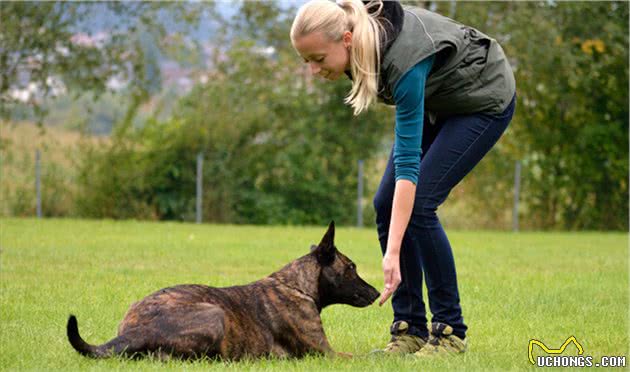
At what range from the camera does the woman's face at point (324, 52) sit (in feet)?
15.7

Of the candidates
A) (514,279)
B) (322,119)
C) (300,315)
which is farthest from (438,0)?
(300,315)

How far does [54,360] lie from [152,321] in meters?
0.59

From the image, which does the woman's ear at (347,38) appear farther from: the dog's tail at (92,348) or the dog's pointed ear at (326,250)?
the dog's tail at (92,348)

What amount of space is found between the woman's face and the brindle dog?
116 centimetres

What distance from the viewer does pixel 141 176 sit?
19.8 m

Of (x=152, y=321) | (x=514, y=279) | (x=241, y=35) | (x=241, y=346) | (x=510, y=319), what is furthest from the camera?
(x=241, y=35)

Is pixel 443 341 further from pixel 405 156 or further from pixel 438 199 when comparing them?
pixel 405 156

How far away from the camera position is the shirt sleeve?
189 inches

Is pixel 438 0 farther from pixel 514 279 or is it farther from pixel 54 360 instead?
pixel 54 360

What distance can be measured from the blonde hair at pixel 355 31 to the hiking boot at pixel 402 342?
5.12ft

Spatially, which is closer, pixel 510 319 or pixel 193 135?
pixel 510 319

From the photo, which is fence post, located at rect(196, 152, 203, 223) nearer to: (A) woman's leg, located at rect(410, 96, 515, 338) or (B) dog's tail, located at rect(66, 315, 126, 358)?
(A) woman's leg, located at rect(410, 96, 515, 338)

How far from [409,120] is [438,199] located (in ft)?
2.31

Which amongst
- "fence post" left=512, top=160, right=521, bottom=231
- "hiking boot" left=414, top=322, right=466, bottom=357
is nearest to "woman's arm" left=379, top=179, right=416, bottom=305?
"hiking boot" left=414, top=322, right=466, bottom=357
